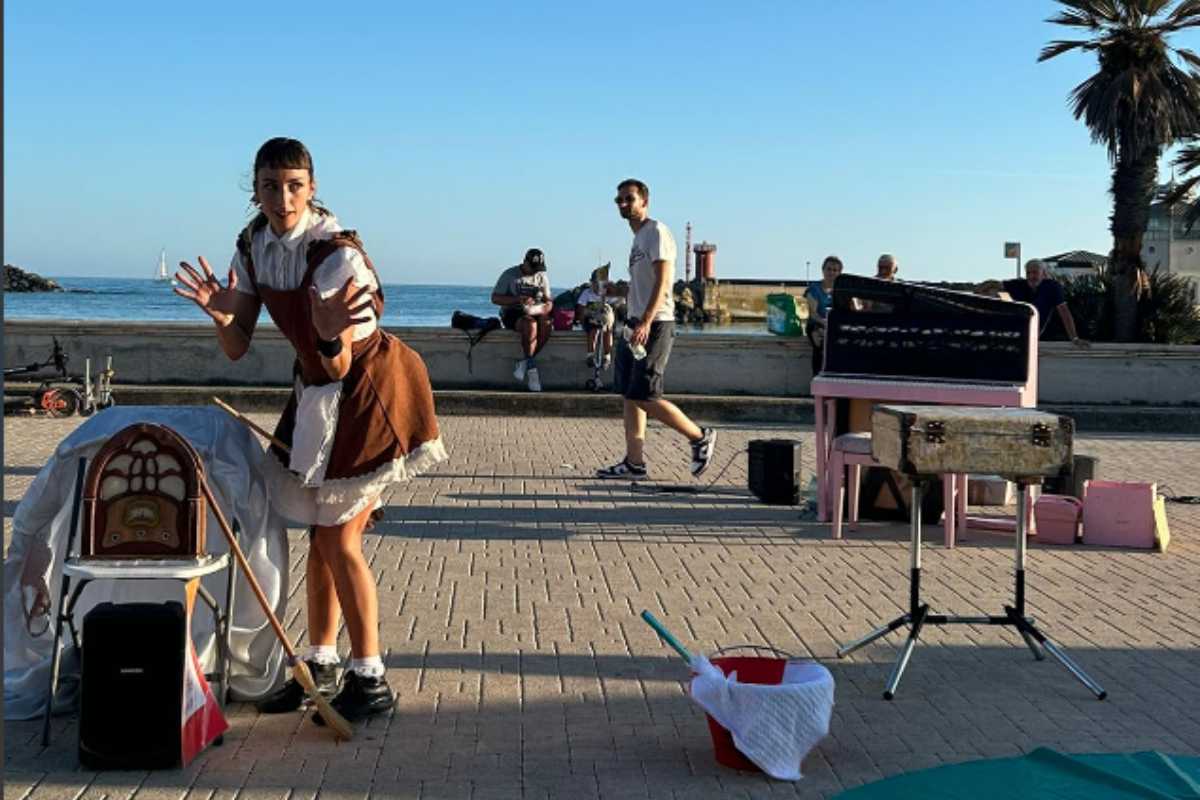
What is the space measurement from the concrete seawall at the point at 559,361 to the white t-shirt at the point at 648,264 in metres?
7.59

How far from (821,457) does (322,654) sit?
5.54m

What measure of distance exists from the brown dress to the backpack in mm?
14215

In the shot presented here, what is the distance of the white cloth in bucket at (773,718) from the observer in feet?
17.2

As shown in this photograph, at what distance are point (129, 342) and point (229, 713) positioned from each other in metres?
14.7

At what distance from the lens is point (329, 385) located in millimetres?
5711

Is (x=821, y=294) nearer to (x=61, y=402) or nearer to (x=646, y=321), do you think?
(x=646, y=321)

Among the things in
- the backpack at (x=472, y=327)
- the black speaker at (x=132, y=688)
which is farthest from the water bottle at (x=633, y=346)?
the backpack at (x=472, y=327)

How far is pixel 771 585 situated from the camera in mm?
8789

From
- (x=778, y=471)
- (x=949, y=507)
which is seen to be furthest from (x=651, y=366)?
(x=949, y=507)

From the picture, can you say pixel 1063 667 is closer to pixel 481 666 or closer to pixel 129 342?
pixel 481 666

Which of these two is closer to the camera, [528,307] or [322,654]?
[322,654]

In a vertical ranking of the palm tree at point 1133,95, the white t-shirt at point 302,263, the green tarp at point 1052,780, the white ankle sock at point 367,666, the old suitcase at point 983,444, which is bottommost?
the green tarp at point 1052,780

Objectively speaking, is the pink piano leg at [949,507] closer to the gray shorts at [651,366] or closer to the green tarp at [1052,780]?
the gray shorts at [651,366]

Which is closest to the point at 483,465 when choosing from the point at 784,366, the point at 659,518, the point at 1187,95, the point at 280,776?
the point at 659,518
